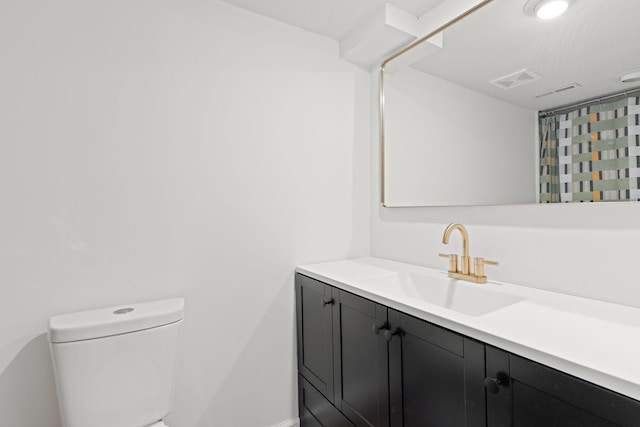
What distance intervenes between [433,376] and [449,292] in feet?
1.62

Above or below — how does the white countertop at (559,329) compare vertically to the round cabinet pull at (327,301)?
above

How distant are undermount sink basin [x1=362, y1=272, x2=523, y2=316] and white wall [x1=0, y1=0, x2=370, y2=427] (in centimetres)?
44

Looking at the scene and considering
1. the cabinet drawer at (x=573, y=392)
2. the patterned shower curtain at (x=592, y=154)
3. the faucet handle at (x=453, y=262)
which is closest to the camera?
the cabinet drawer at (x=573, y=392)

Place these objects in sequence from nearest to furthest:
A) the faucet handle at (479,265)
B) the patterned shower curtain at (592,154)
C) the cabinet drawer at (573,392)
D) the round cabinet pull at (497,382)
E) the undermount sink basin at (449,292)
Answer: the cabinet drawer at (573,392) → the round cabinet pull at (497,382) → the patterned shower curtain at (592,154) → the undermount sink basin at (449,292) → the faucet handle at (479,265)

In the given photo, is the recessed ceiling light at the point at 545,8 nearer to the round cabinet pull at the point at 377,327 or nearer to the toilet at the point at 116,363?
the round cabinet pull at the point at 377,327

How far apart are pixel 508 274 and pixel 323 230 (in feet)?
3.03

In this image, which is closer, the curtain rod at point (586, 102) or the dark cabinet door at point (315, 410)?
the curtain rod at point (586, 102)

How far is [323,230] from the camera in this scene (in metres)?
1.85

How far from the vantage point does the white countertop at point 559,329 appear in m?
0.67

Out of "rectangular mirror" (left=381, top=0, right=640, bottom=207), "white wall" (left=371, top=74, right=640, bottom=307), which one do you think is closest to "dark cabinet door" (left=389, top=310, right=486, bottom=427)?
"white wall" (left=371, top=74, right=640, bottom=307)

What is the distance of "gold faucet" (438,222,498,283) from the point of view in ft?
4.49

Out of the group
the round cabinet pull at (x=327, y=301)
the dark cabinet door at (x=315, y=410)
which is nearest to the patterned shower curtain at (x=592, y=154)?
the round cabinet pull at (x=327, y=301)

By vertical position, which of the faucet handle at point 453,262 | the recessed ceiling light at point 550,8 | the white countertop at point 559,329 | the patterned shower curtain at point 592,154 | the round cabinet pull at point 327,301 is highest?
the recessed ceiling light at point 550,8

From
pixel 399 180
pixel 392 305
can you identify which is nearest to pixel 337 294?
pixel 392 305
